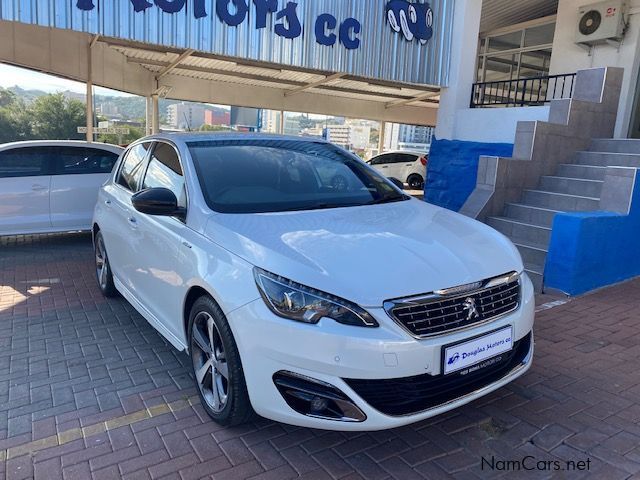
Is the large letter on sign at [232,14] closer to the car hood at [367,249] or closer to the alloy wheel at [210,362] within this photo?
the car hood at [367,249]

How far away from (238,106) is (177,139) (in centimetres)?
1605

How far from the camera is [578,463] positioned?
261cm

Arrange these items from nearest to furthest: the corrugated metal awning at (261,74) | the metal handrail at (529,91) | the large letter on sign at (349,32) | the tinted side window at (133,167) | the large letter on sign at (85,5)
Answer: the tinted side window at (133,167)
the large letter on sign at (85,5)
the large letter on sign at (349,32)
the metal handrail at (529,91)
the corrugated metal awning at (261,74)

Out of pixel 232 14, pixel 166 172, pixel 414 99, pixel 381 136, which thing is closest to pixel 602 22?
pixel 232 14

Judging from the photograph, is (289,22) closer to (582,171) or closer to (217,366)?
(582,171)

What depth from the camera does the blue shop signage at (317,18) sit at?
7.81m

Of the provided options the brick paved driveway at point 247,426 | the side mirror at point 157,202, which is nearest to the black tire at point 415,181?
the brick paved driveway at point 247,426

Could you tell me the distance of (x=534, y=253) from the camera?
6.02m

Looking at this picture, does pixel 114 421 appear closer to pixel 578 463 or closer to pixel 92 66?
pixel 578 463

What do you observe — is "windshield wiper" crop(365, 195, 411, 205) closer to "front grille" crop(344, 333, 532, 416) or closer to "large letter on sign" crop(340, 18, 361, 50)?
"front grille" crop(344, 333, 532, 416)

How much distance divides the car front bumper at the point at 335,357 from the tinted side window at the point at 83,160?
6234 millimetres

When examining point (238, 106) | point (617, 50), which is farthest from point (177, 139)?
point (238, 106)

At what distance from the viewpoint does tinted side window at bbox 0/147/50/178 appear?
725 cm

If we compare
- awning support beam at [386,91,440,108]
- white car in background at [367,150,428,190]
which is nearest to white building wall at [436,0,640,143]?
awning support beam at [386,91,440,108]
